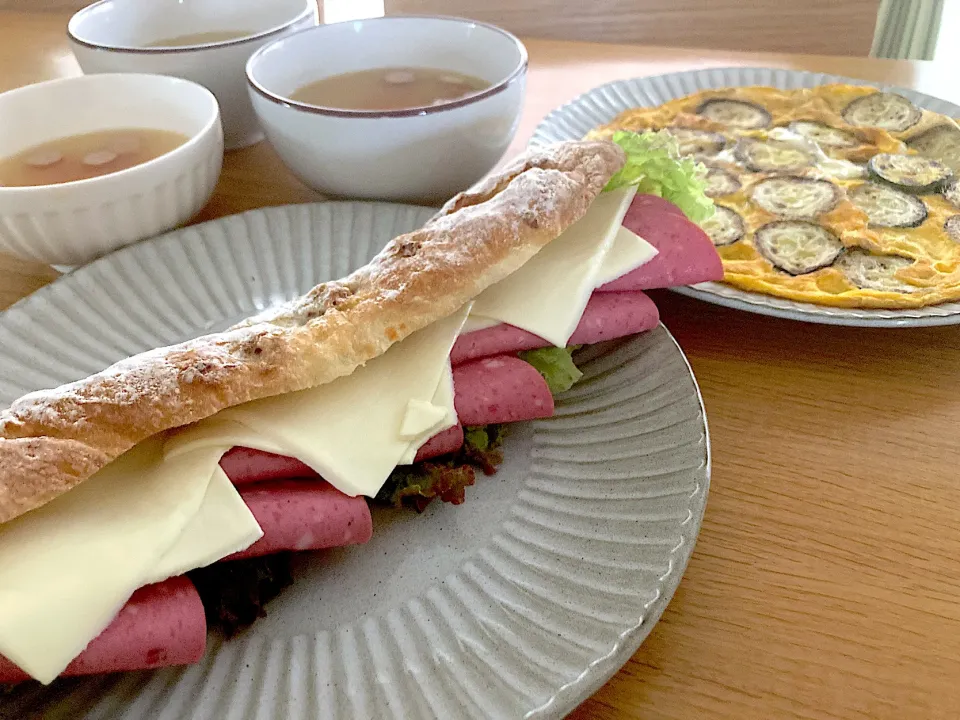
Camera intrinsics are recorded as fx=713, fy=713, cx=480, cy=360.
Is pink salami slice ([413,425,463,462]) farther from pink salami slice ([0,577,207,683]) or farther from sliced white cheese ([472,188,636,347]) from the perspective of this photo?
pink salami slice ([0,577,207,683])

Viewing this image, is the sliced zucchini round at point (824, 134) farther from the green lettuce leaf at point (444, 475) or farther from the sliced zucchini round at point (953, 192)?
the green lettuce leaf at point (444, 475)

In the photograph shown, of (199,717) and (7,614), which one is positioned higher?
(7,614)

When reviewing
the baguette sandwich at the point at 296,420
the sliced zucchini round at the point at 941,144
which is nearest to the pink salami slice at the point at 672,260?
the baguette sandwich at the point at 296,420

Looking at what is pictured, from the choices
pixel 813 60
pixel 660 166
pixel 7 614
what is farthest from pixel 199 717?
pixel 813 60

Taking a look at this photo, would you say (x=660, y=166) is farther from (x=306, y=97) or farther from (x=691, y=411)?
(x=306, y=97)

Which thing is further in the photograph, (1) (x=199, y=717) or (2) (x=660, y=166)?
(2) (x=660, y=166)

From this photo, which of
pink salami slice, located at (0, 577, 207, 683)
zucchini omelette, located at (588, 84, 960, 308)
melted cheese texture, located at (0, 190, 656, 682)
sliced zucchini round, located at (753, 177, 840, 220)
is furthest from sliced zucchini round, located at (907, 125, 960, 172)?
pink salami slice, located at (0, 577, 207, 683)
